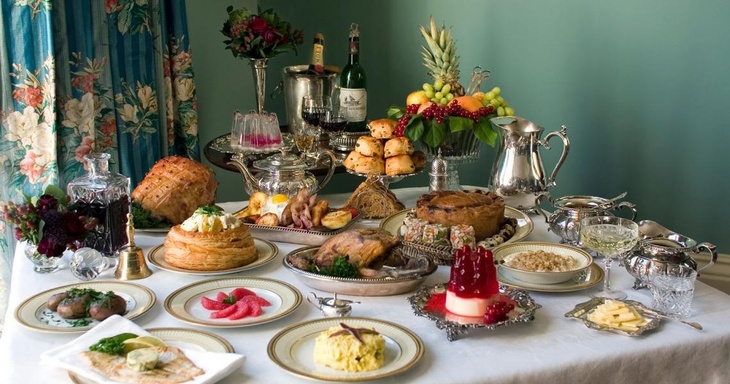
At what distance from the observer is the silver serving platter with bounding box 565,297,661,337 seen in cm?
155

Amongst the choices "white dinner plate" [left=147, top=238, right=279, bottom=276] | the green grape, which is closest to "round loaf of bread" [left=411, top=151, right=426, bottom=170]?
the green grape

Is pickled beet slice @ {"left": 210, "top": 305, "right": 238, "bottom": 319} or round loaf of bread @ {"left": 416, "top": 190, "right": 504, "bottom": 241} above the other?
round loaf of bread @ {"left": 416, "top": 190, "right": 504, "bottom": 241}

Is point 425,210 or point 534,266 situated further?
point 425,210

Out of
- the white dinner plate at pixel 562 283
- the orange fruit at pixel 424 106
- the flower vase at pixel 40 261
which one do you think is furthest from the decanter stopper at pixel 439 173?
the flower vase at pixel 40 261

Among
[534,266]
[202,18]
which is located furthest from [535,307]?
[202,18]

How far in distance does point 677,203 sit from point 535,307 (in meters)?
1.61

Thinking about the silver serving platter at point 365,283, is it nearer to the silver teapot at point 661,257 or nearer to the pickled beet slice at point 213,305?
the pickled beet slice at point 213,305

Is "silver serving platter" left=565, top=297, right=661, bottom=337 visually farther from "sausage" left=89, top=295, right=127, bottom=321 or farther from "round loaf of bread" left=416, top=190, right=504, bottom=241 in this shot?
"sausage" left=89, top=295, right=127, bottom=321

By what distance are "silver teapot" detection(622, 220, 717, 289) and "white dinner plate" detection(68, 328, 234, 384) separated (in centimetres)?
87

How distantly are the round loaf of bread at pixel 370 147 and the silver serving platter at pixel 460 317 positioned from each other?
0.79m

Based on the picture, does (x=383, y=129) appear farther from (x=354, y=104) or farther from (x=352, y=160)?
(x=354, y=104)

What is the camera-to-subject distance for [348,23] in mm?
3596

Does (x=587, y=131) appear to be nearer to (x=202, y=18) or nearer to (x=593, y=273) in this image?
(x=593, y=273)

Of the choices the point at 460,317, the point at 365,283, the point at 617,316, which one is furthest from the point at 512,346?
the point at 365,283
